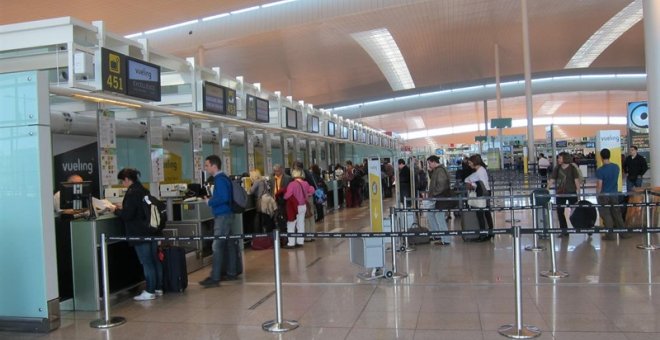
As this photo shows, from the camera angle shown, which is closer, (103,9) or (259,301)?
(259,301)

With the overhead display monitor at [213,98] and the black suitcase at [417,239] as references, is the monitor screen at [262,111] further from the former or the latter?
the black suitcase at [417,239]

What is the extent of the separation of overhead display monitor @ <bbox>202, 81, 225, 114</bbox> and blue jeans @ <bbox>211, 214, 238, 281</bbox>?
2.15 m

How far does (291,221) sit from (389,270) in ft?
10.6

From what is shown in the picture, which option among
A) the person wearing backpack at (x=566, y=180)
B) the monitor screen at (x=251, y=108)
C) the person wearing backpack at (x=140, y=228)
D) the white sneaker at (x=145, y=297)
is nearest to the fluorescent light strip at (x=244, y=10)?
the monitor screen at (x=251, y=108)

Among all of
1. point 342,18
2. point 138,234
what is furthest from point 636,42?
point 138,234

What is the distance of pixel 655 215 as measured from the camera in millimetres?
9055

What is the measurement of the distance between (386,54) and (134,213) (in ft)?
80.6

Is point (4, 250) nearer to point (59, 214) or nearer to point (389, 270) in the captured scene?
point (59, 214)

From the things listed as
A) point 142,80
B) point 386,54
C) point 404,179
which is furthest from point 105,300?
point 386,54

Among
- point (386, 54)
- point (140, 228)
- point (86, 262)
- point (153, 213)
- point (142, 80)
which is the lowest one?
point (86, 262)

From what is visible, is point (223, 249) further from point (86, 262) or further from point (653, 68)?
point (653, 68)

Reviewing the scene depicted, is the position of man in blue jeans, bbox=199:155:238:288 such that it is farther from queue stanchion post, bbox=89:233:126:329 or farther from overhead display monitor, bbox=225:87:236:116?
overhead display monitor, bbox=225:87:236:116

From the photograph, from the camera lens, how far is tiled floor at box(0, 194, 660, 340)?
4.71 m

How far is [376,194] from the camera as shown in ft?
23.8
